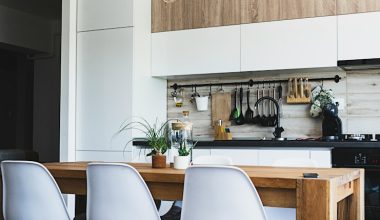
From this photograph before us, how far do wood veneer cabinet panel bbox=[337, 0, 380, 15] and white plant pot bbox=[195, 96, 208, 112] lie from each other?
1.50m

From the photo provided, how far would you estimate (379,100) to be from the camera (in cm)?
426

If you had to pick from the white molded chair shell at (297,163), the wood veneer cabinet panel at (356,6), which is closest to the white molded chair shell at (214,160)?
the white molded chair shell at (297,163)

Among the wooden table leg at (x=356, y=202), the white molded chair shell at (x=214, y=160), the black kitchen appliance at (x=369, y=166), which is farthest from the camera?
the black kitchen appliance at (x=369, y=166)

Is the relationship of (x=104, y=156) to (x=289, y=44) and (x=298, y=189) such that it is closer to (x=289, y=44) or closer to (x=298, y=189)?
(x=289, y=44)

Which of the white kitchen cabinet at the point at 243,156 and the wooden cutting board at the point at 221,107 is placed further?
the wooden cutting board at the point at 221,107

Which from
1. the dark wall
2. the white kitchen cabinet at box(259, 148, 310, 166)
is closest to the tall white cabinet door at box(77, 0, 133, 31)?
the white kitchen cabinet at box(259, 148, 310, 166)

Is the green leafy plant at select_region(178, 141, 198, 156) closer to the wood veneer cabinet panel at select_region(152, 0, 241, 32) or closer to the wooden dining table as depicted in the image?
the wooden dining table

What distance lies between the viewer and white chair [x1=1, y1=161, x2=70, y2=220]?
98.0 inches

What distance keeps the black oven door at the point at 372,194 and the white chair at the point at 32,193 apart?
88.6 inches

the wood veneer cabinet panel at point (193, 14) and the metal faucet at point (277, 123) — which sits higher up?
the wood veneer cabinet panel at point (193, 14)

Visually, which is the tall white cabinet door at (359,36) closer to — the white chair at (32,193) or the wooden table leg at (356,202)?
the wooden table leg at (356,202)

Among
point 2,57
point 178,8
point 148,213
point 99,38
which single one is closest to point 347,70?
point 178,8

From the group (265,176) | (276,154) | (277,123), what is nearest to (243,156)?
(276,154)

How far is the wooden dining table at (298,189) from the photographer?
2012 mm
